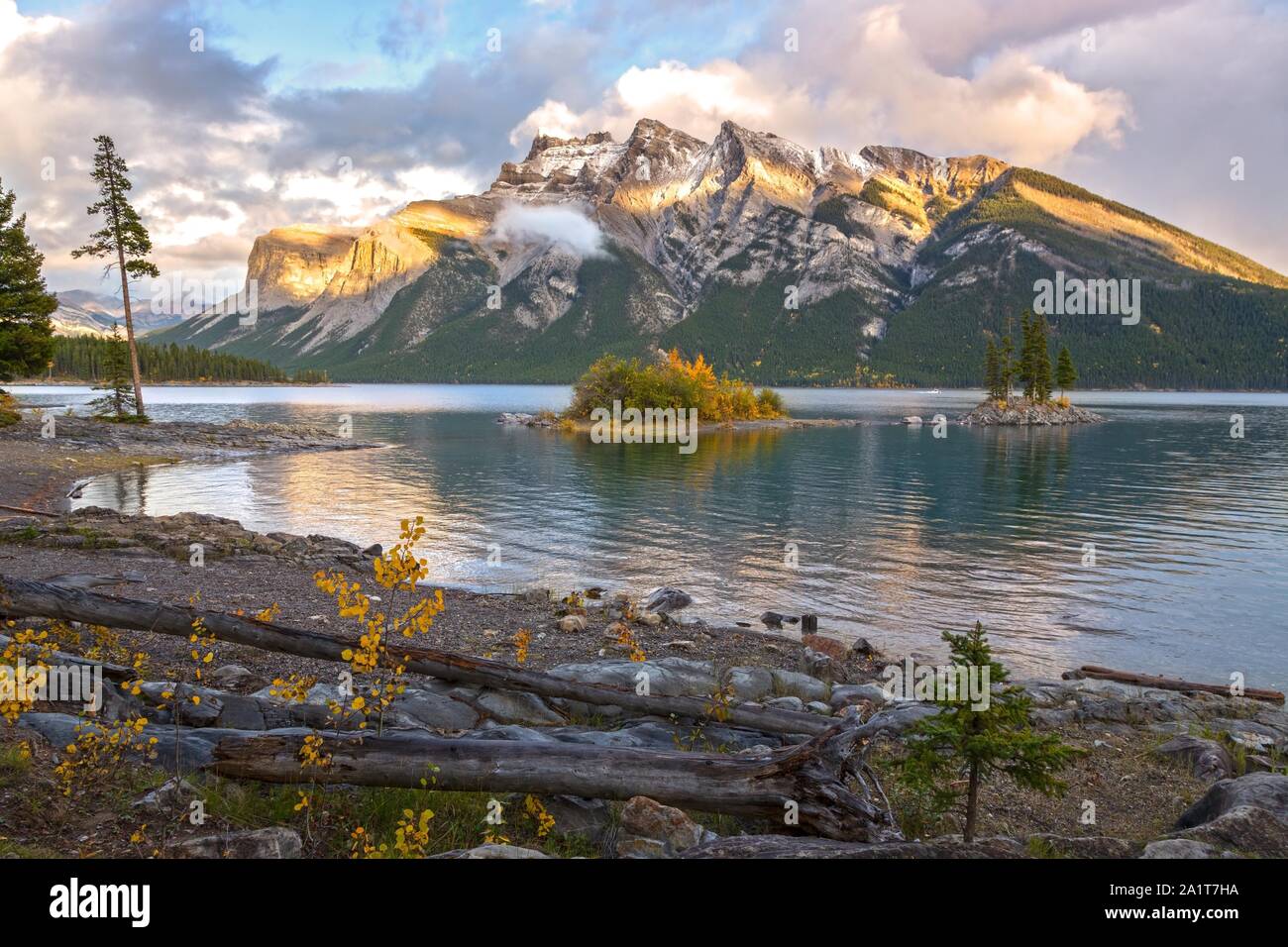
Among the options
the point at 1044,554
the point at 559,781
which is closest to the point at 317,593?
the point at 559,781

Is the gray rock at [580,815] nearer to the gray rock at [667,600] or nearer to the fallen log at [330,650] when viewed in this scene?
the fallen log at [330,650]

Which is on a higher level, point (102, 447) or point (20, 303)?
point (20, 303)

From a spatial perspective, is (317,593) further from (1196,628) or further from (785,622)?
(1196,628)

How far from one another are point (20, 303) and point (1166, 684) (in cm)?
A: 7242

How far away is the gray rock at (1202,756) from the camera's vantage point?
11.0 m

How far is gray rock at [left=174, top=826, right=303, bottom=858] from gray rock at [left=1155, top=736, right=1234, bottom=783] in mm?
11963

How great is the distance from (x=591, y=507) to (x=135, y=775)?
121ft

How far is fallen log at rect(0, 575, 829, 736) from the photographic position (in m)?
10.9

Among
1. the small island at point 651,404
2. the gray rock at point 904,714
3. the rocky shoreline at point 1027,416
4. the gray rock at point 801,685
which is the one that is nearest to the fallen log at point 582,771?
the gray rock at point 904,714

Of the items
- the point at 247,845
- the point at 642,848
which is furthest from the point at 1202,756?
the point at 247,845

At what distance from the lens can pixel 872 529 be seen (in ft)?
126

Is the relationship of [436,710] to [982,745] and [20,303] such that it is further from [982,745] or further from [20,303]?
[20,303]

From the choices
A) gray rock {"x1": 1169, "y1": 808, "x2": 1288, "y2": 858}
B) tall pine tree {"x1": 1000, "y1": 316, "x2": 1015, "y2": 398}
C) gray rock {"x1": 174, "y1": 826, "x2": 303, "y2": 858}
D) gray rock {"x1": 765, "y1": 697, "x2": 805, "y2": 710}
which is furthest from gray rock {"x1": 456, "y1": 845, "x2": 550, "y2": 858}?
tall pine tree {"x1": 1000, "y1": 316, "x2": 1015, "y2": 398}

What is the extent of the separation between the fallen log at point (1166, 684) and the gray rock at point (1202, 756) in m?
6.22
